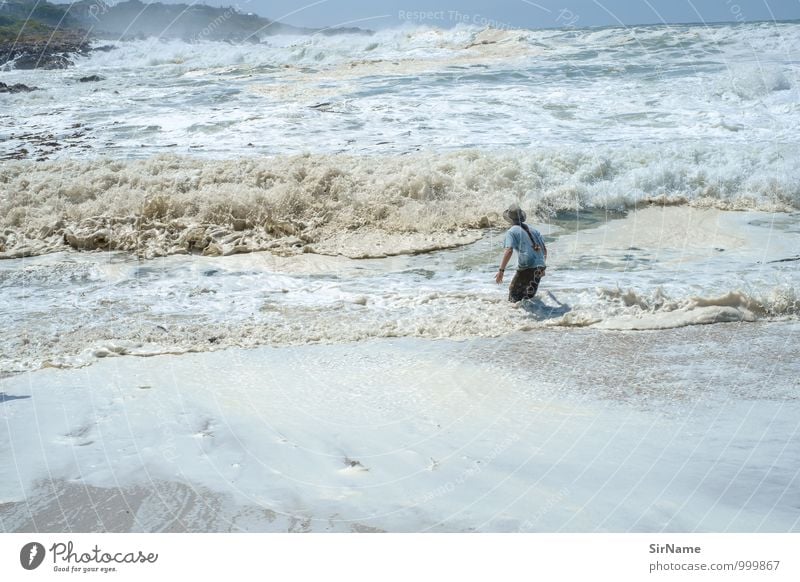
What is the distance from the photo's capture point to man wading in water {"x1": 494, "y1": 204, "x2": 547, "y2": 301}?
760cm

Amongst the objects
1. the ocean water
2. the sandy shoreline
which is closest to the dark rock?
the ocean water

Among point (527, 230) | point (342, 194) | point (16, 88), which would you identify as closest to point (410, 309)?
point (527, 230)

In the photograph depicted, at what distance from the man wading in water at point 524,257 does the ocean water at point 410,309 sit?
0.19m

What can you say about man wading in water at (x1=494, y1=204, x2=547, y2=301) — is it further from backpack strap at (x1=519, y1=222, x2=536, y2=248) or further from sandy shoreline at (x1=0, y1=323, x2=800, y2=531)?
sandy shoreline at (x1=0, y1=323, x2=800, y2=531)

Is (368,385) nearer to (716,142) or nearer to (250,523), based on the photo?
(250,523)

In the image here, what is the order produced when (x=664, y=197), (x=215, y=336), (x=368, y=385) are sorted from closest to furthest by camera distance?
(x=368, y=385), (x=215, y=336), (x=664, y=197)

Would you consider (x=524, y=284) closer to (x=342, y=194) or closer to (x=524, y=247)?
(x=524, y=247)

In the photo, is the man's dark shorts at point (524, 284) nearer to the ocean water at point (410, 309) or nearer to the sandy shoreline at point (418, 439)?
the ocean water at point (410, 309)

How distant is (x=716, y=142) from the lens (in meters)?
13.7

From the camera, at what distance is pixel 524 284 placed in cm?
767

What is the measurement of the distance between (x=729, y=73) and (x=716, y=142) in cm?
626

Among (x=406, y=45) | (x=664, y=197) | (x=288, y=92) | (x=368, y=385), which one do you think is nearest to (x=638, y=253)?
(x=664, y=197)

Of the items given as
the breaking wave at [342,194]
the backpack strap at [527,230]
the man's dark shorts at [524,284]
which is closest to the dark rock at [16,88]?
the breaking wave at [342,194]

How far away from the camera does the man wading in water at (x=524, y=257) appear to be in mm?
7598
